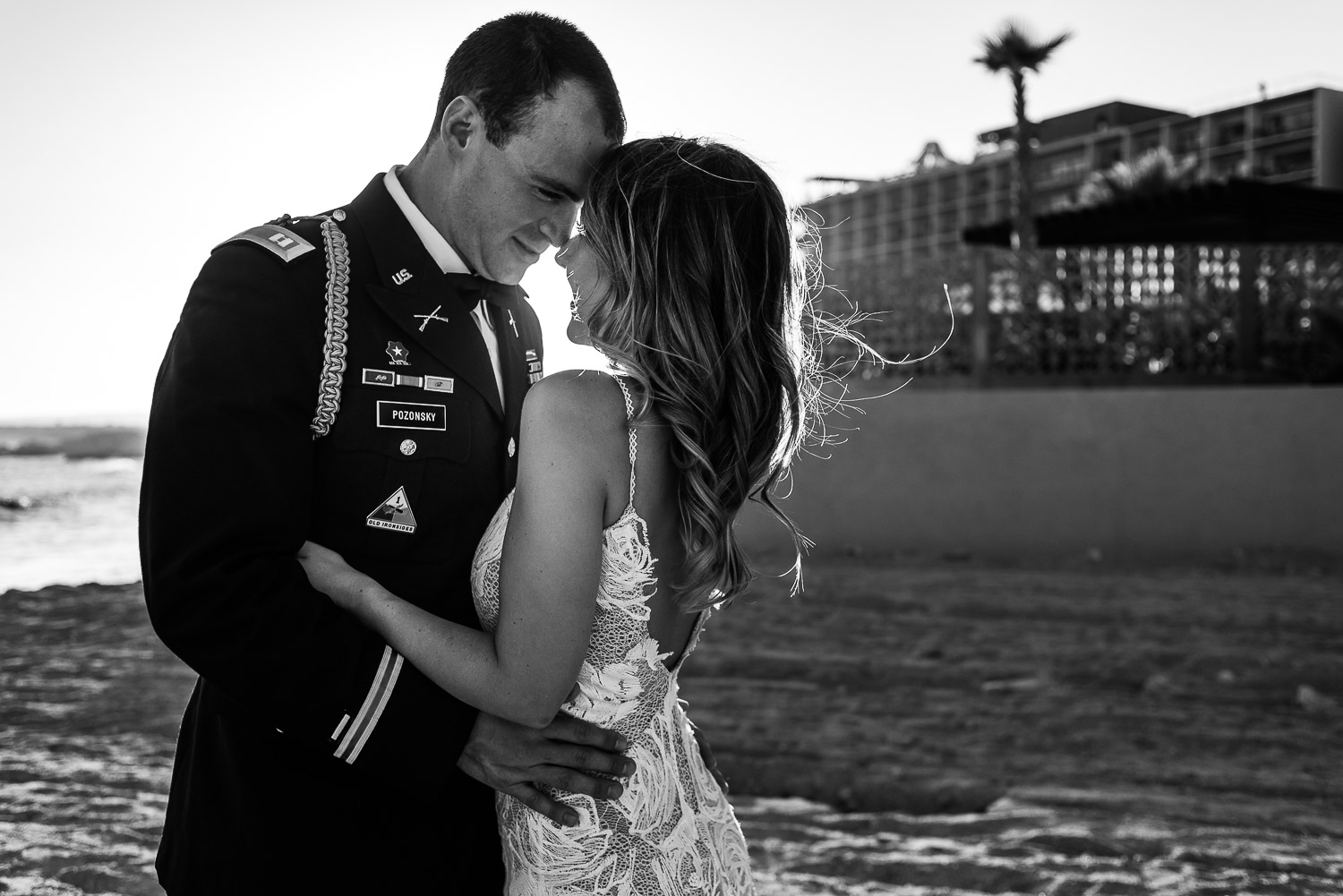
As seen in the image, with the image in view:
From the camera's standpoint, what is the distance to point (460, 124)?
1948 mm

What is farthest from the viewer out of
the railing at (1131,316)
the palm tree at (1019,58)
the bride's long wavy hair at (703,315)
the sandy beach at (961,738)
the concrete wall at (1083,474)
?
the palm tree at (1019,58)

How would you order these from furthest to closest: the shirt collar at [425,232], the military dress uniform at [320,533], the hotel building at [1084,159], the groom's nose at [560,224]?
the hotel building at [1084,159]
the groom's nose at [560,224]
the shirt collar at [425,232]
the military dress uniform at [320,533]

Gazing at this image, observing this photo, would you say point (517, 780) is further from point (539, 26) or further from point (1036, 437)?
point (1036, 437)

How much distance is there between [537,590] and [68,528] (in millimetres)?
15623

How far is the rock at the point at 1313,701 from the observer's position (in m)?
5.01

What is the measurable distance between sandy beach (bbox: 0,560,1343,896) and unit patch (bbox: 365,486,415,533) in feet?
6.99

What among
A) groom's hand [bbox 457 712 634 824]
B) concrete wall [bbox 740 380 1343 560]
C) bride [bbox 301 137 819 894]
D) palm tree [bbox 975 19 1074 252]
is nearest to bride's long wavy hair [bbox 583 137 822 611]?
bride [bbox 301 137 819 894]

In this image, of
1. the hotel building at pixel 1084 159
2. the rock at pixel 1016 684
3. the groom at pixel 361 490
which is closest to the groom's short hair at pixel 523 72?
the groom at pixel 361 490

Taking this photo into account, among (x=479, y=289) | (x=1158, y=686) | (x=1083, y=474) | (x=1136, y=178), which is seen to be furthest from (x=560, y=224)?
(x=1136, y=178)

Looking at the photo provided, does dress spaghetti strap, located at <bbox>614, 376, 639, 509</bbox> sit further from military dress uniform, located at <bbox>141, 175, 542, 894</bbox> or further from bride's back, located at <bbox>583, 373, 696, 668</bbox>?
military dress uniform, located at <bbox>141, 175, 542, 894</bbox>

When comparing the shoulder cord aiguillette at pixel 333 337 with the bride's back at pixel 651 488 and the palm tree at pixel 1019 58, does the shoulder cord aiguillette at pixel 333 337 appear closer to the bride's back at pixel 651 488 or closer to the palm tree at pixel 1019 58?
the bride's back at pixel 651 488

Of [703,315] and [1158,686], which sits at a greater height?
[703,315]

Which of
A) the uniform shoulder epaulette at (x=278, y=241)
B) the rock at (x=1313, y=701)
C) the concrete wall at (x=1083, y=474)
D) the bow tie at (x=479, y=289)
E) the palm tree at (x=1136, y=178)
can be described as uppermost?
the palm tree at (x=1136, y=178)

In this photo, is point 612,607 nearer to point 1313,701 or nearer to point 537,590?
point 537,590
